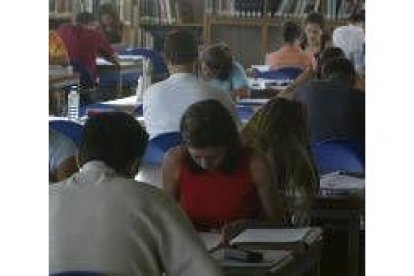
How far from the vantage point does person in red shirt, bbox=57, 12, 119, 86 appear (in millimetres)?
2777

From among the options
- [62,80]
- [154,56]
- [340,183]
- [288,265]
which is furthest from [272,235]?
[62,80]

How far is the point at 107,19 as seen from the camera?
109 inches

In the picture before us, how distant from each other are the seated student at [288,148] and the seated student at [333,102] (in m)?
0.04

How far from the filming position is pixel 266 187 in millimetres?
3062

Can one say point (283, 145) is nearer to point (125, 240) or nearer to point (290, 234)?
point (290, 234)

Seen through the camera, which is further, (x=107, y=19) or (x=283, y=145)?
(x=283, y=145)

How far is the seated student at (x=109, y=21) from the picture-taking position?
2.75m

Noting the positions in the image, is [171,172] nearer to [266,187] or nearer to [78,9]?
[266,187]

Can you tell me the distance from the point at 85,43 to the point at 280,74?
52cm

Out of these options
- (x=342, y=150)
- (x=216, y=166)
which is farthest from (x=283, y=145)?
(x=342, y=150)

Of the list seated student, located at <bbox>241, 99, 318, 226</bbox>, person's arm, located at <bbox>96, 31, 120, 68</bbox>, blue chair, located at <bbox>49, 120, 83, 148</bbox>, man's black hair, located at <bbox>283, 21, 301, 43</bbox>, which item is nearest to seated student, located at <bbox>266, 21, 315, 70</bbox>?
man's black hair, located at <bbox>283, 21, 301, 43</bbox>
